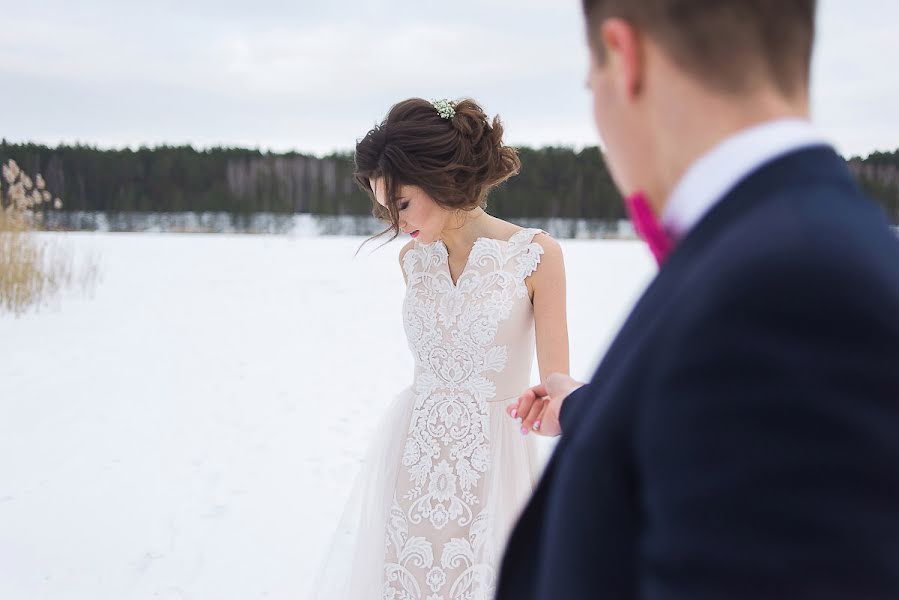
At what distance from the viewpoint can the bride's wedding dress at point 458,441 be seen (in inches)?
100

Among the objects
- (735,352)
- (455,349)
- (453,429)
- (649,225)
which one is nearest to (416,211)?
(455,349)

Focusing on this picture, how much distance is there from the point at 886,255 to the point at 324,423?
5736mm

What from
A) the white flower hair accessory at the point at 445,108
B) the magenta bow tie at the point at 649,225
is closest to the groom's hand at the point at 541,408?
the magenta bow tie at the point at 649,225

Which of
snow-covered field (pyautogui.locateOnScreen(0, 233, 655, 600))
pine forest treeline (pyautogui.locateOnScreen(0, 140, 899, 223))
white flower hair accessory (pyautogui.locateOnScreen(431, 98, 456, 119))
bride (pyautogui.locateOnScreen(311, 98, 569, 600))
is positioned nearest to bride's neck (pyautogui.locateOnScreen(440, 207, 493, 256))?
bride (pyautogui.locateOnScreen(311, 98, 569, 600))

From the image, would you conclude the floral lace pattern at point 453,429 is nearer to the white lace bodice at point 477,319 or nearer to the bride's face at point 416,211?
the white lace bodice at point 477,319

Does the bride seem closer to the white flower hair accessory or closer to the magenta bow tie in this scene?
the white flower hair accessory

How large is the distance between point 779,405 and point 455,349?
80.5 inches

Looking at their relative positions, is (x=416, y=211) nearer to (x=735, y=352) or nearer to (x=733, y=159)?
(x=733, y=159)

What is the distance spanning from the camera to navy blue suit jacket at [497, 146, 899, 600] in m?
0.58

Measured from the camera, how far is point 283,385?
23.4 ft

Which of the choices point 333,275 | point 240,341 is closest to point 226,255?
point 333,275

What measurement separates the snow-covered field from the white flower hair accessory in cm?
195

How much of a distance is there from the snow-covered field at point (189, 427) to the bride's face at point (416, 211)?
1.73 m

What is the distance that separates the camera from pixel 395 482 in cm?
268
